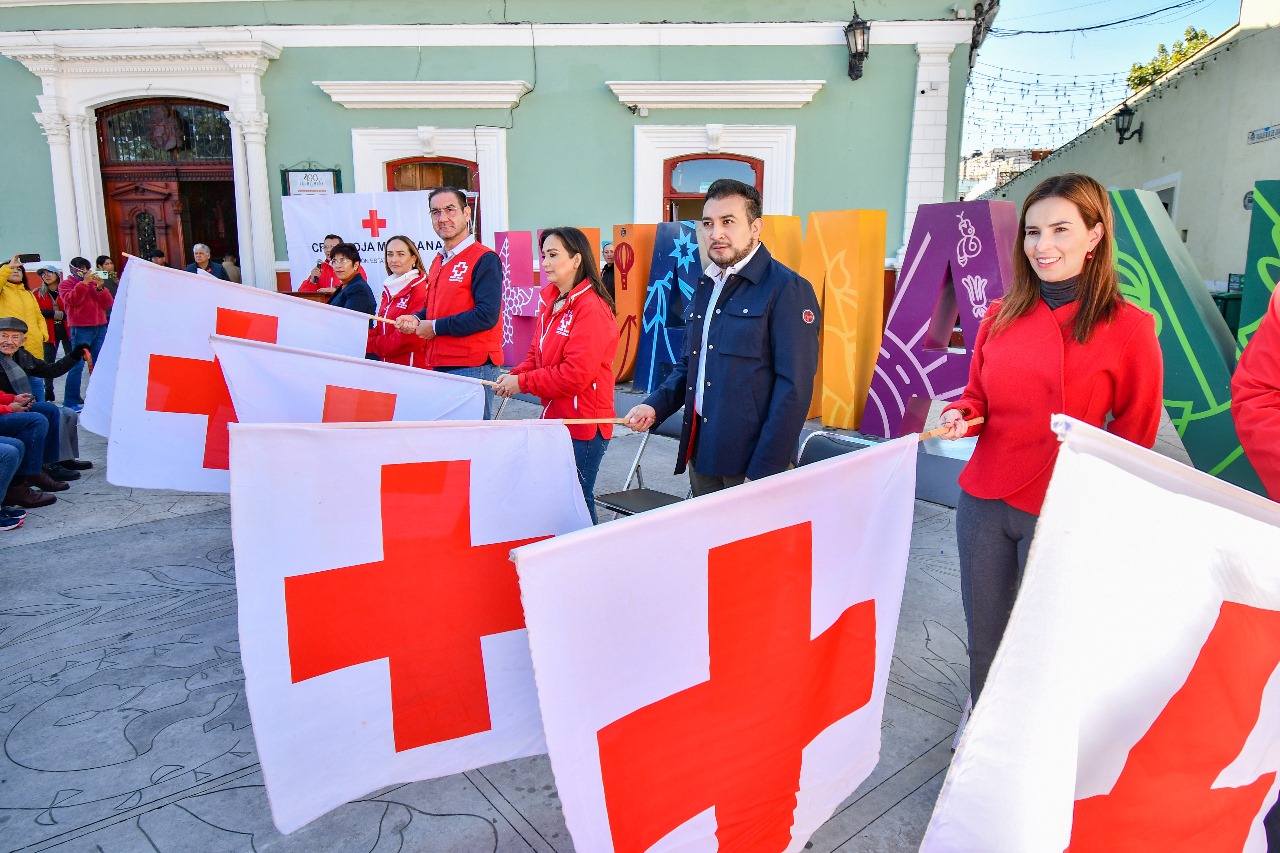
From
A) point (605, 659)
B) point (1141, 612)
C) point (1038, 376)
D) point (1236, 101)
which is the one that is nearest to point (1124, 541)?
point (1141, 612)

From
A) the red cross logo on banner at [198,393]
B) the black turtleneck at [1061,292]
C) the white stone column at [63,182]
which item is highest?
the white stone column at [63,182]

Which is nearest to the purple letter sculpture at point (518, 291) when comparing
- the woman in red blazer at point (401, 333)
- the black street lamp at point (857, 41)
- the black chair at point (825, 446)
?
the woman in red blazer at point (401, 333)

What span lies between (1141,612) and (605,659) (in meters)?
0.92

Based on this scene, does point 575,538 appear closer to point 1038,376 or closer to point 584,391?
point 1038,376

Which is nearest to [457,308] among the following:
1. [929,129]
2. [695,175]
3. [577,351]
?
[577,351]

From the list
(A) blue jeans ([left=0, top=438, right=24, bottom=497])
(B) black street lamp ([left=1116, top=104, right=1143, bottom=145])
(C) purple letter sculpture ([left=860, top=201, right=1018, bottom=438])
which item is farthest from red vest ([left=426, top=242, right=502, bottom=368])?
(B) black street lamp ([left=1116, top=104, right=1143, bottom=145])

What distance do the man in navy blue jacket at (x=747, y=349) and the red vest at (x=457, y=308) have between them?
5.20 feet

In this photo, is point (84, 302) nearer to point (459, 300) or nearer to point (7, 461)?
point (7, 461)

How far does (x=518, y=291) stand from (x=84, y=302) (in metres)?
4.59

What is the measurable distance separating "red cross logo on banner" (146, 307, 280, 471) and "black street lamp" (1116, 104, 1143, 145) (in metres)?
15.9

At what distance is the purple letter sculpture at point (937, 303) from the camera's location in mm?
4828

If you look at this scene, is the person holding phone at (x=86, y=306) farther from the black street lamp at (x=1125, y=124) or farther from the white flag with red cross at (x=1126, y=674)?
the black street lamp at (x=1125, y=124)

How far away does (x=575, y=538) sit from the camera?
137 centimetres

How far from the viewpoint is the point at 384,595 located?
1.99m
